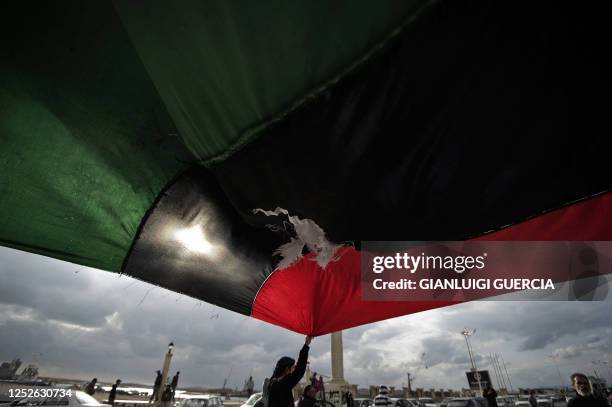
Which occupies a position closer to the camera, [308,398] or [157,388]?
[308,398]

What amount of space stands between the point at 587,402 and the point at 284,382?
3676 mm

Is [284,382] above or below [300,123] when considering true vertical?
below

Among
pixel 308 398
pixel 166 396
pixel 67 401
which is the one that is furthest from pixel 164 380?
pixel 308 398

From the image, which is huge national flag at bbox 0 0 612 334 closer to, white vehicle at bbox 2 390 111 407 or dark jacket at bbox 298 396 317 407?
dark jacket at bbox 298 396 317 407

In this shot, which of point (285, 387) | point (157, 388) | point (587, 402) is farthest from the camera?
point (157, 388)

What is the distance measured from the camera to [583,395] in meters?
3.70

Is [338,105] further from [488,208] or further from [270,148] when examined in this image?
[488,208]

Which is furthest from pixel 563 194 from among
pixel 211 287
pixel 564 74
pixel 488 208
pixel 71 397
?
pixel 71 397

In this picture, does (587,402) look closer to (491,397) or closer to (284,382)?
(284,382)

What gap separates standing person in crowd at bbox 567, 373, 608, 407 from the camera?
355cm

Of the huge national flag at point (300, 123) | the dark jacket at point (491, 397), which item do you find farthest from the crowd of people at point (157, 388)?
the huge national flag at point (300, 123)

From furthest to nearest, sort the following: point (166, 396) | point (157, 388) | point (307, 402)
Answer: point (157, 388) < point (166, 396) < point (307, 402)

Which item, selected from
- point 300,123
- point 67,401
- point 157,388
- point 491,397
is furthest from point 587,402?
point 157,388

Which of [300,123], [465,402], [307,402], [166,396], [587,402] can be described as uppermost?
[300,123]
